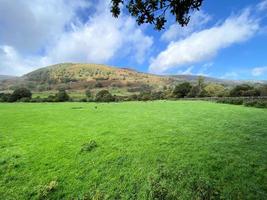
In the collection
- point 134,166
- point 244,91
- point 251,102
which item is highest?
point 244,91

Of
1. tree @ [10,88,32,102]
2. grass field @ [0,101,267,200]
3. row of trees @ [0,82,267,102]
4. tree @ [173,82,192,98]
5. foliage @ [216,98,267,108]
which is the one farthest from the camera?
tree @ [173,82,192,98]

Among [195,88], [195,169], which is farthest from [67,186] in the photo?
[195,88]

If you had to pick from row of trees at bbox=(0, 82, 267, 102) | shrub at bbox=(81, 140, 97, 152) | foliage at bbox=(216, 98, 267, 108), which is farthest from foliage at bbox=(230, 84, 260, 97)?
shrub at bbox=(81, 140, 97, 152)

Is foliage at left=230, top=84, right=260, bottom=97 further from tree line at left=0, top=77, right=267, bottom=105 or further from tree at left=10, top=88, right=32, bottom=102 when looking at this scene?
tree at left=10, top=88, right=32, bottom=102

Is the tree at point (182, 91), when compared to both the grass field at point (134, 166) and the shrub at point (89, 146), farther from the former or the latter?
the shrub at point (89, 146)

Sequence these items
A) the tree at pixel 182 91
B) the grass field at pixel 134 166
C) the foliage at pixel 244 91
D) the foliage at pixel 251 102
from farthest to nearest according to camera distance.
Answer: the tree at pixel 182 91 < the foliage at pixel 244 91 < the foliage at pixel 251 102 < the grass field at pixel 134 166

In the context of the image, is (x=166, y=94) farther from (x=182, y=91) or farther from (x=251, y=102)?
(x=251, y=102)

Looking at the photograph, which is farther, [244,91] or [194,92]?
[194,92]

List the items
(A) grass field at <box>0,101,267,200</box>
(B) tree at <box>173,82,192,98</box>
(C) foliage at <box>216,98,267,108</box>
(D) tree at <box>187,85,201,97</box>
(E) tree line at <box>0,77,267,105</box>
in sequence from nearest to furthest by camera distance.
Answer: (A) grass field at <box>0,101,267,200</box>
(C) foliage at <box>216,98,267,108</box>
(E) tree line at <box>0,77,267,105</box>
(D) tree at <box>187,85,201,97</box>
(B) tree at <box>173,82,192,98</box>

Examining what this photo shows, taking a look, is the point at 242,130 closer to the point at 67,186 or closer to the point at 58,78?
the point at 67,186

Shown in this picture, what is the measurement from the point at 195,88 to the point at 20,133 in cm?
6104

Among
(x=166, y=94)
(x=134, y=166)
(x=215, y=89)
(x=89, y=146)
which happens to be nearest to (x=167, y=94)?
(x=166, y=94)

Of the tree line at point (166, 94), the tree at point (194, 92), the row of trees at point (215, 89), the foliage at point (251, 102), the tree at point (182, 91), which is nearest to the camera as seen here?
the foliage at point (251, 102)

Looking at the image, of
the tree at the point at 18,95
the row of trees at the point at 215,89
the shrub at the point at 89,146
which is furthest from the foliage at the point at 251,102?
the tree at the point at 18,95
